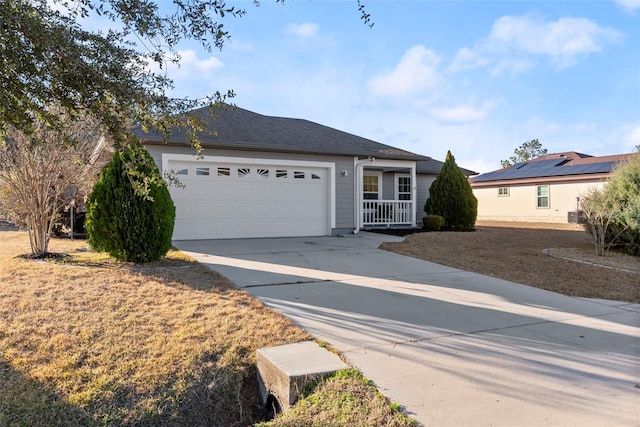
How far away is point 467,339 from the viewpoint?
385 cm

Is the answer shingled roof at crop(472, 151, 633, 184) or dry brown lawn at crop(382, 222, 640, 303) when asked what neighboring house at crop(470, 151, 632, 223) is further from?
dry brown lawn at crop(382, 222, 640, 303)

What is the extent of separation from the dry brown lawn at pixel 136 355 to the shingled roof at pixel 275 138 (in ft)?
19.2

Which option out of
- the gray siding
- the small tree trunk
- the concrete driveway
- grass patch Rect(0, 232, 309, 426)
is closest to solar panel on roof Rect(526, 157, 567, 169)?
the small tree trunk

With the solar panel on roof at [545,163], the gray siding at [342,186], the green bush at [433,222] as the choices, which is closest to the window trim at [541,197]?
the solar panel on roof at [545,163]

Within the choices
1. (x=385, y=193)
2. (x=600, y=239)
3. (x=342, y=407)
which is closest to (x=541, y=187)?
(x=385, y=193)

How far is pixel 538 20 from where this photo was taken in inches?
305

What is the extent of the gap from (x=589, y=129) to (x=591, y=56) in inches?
316

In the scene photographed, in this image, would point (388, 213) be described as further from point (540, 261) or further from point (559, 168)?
point (559, 168)

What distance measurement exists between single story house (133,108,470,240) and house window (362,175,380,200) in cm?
81

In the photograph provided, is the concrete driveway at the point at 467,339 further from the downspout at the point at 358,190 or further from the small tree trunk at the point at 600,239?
the downspout at the point at 358,190

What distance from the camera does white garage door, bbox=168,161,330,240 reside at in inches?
430

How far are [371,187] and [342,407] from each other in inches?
525

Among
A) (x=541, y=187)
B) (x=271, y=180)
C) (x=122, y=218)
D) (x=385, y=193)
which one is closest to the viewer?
(x=122, y=218)

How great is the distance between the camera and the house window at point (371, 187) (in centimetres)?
1545
